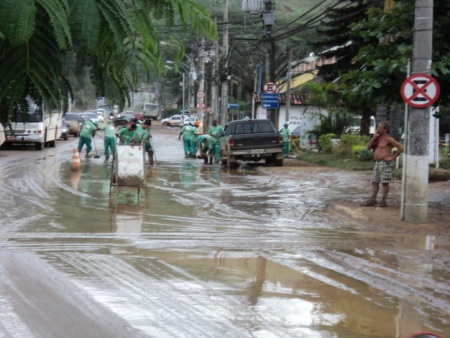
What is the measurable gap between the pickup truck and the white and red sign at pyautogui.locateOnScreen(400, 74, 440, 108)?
14872mm

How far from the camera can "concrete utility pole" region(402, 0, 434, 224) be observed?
12281mm

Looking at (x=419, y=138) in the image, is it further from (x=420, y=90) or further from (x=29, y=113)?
(x=29, y=113)

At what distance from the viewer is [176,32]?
116 inches

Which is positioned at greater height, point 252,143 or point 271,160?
point 252,143

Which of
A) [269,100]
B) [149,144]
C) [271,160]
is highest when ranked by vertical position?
[269,100]

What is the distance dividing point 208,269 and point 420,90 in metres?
5.64

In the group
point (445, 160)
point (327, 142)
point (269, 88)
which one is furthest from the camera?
point (327, 142)

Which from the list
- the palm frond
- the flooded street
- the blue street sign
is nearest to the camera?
the palm frond

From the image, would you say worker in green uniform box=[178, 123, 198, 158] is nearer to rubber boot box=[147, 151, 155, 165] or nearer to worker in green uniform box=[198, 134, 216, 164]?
worker in green uniform box=[198, 134, 216, 164]

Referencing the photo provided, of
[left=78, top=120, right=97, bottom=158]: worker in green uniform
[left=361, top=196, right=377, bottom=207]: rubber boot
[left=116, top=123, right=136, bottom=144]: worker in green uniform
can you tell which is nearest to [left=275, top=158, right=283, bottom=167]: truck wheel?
[left=78, top=120, right=97, bottom=158]: worker in green uniform

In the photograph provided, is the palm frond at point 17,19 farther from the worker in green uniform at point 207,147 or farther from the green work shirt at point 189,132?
the green work shirt at point 189,132

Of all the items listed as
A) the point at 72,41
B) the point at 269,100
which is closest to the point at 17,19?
the point at 72,41

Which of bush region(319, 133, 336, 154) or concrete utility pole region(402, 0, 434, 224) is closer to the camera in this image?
concrete utility pole region(402, 0, 434, 224)

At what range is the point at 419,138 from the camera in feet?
41.2
